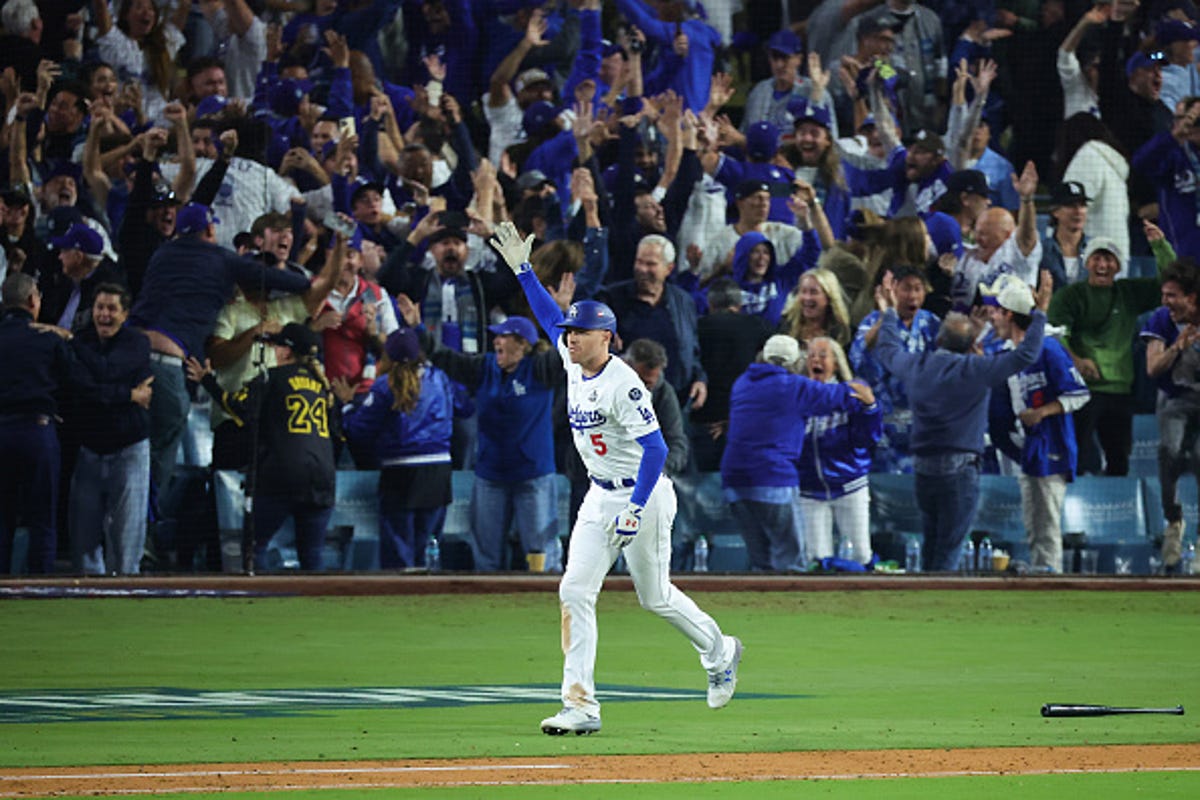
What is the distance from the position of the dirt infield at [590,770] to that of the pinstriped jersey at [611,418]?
1483 millimetres

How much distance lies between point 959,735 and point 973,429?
7.67 metres

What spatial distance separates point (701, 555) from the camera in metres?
16.0

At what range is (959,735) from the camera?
8258 millimetres

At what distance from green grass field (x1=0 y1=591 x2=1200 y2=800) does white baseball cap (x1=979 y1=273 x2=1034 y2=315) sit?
221 cm

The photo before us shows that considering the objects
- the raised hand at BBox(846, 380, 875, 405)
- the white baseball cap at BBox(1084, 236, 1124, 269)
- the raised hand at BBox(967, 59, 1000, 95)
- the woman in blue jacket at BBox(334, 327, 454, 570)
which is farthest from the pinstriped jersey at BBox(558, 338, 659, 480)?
the raised hand at BBox(967, 59, 1000, 95)

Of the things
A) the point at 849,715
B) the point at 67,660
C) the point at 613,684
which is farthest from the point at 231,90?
the point at 849,715

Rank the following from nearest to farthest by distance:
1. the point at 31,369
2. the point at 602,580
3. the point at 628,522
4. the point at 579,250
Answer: the point at 628,522 → the point at 602,580 → the point at 31,369 → the point at 579,250

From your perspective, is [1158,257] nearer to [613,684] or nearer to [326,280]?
[326,280]

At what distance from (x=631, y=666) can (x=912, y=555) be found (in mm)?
5191

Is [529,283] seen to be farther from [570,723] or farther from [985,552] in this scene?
[985,552]

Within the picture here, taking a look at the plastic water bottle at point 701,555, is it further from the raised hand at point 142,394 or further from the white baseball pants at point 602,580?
the white baseball pants at point 602,580

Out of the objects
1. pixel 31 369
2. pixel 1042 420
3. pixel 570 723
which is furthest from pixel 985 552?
pixel 570 723

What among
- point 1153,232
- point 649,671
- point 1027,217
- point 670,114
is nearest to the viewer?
point 649,671

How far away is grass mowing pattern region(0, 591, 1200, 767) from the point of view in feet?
26.2
